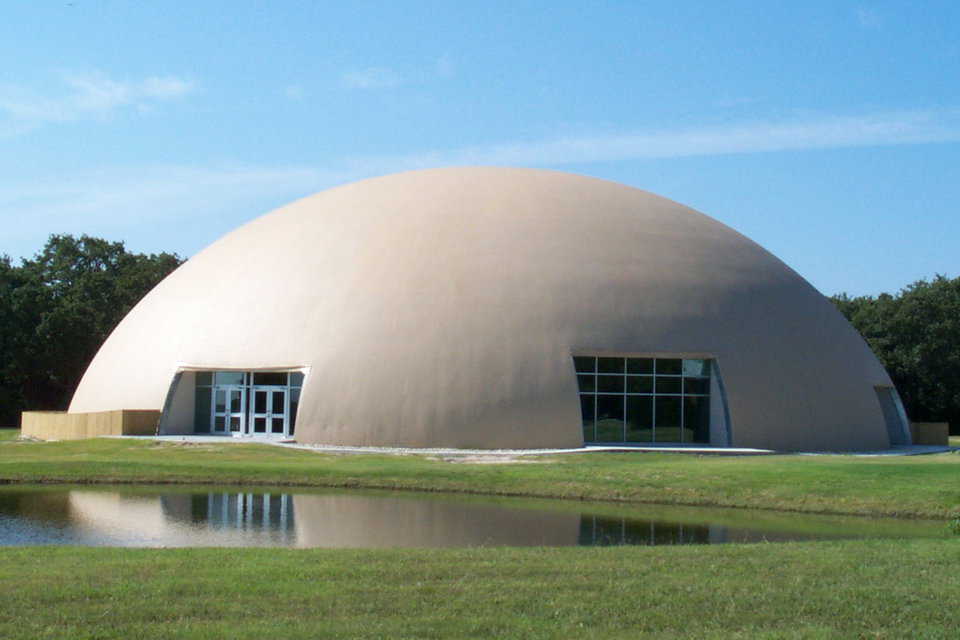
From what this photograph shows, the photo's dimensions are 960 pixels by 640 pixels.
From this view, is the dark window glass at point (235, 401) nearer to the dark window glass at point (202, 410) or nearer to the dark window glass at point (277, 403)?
the dark window glass at point (202, 410)

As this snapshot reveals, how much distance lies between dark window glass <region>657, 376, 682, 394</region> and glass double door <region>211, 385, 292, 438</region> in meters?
11.6

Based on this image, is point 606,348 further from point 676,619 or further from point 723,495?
point 676,619

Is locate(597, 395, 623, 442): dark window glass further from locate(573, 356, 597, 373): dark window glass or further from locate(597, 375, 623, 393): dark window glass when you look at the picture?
locate(573, 356, 597, 373): dark window glass

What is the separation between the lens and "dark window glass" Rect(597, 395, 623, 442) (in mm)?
33000

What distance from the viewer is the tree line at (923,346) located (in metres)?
56.0

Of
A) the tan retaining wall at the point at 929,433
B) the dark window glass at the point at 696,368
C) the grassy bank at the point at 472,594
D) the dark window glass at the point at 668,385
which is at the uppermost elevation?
the dark window glass at the point at 696,368

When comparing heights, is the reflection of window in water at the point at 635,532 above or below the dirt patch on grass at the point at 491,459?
below

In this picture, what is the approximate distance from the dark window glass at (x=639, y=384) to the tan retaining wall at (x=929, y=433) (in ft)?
42.4

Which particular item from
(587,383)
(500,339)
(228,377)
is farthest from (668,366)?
(228,377)

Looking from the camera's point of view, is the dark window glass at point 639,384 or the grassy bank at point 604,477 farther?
the dark window glass at point 639,384

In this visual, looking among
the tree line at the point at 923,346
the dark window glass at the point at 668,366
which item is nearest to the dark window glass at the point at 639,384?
the dark window glass at the point at 668,366

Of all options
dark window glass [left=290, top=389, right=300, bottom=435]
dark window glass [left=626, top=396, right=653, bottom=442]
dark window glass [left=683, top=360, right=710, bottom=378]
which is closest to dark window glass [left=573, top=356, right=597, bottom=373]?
dark window glass [left=626, top=396, right=653, bottom=442]

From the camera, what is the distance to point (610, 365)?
108 feet

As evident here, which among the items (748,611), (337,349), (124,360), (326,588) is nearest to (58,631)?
(326,588)
